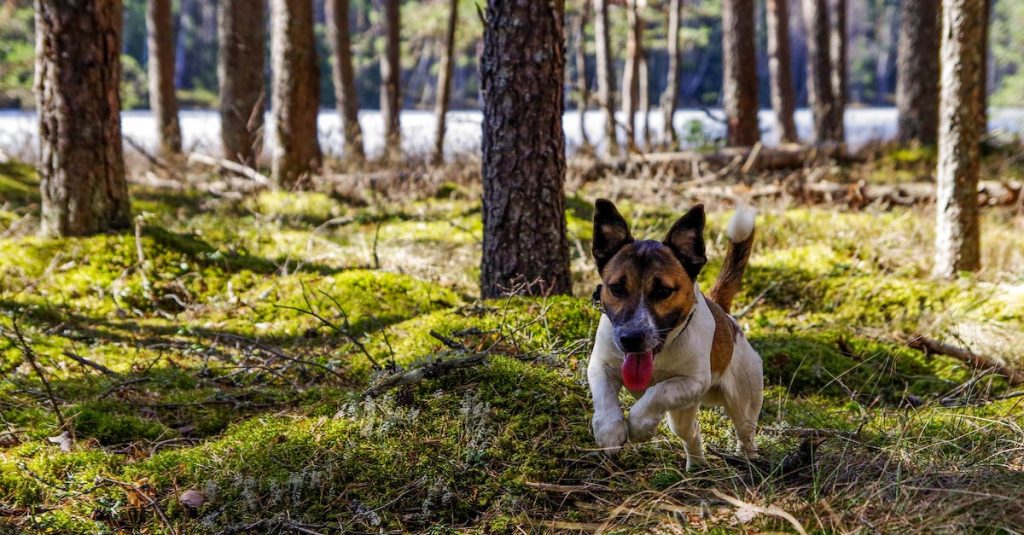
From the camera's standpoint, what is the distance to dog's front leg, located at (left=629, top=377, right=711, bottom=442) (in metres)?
3.32

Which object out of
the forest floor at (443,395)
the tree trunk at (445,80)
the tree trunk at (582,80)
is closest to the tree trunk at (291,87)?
the forest floor at (443,395)

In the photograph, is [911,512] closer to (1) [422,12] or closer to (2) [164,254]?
(2) [164,254]

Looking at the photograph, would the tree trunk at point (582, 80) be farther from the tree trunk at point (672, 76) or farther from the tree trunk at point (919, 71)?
the tree trunk at point (919, 71)

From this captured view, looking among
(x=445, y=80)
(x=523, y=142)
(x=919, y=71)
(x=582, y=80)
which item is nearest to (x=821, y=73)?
(x=919, y=71)

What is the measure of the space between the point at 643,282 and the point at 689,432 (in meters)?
0.90

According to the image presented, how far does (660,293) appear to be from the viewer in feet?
11.3

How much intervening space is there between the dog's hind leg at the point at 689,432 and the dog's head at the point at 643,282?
1.45ft

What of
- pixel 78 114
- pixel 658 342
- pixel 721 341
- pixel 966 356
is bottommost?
pixel 966 356

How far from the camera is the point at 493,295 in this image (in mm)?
5938

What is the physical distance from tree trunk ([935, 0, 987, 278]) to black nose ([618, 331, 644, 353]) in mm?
5066

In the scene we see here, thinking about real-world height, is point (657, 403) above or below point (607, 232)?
below

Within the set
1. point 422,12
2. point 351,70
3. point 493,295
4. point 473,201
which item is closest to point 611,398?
point 493,295

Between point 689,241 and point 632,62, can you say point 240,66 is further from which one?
point 689,241

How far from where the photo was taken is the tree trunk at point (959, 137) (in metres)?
6.57
